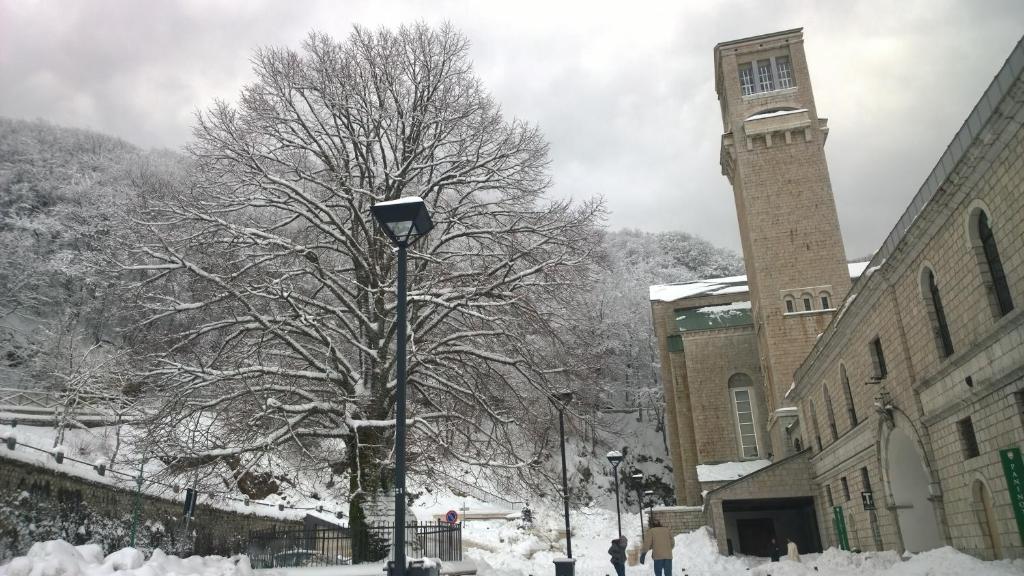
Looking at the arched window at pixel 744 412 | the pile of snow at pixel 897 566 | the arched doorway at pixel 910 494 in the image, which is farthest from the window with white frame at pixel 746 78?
the pile of snow at pixel 897 566

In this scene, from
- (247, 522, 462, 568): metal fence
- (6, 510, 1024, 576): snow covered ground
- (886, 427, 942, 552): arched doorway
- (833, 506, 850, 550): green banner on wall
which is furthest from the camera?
(833, 506, 850, 550): green banner on wall

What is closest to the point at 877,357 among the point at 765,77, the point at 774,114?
the point at 774,114

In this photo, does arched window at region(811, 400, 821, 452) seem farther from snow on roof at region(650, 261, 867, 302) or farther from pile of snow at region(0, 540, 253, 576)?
pile of snow at region(0, 540, 253, 576)

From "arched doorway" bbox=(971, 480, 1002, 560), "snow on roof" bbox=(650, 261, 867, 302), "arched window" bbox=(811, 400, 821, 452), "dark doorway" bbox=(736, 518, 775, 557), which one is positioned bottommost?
"dark doorway" bbox=(736, 518, 775, 557)

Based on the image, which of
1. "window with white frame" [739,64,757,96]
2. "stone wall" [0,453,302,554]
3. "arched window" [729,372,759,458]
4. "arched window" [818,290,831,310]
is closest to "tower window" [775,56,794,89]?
"window with white frame" [739,64,757,96]

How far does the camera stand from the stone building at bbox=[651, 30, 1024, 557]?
10234 mm

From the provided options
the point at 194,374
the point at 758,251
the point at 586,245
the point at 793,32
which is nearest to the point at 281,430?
the point at 194,374

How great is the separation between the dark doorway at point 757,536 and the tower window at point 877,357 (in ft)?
68.0

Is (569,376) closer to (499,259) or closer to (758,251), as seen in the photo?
(499,259)

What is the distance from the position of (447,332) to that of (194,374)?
20.2ft

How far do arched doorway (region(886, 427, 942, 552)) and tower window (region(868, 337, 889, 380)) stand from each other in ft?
5.25

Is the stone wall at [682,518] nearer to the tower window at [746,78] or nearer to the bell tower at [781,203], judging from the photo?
the bell tower at [781,203]

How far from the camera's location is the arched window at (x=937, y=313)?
12648 mm

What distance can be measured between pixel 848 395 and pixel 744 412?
57.8ft
